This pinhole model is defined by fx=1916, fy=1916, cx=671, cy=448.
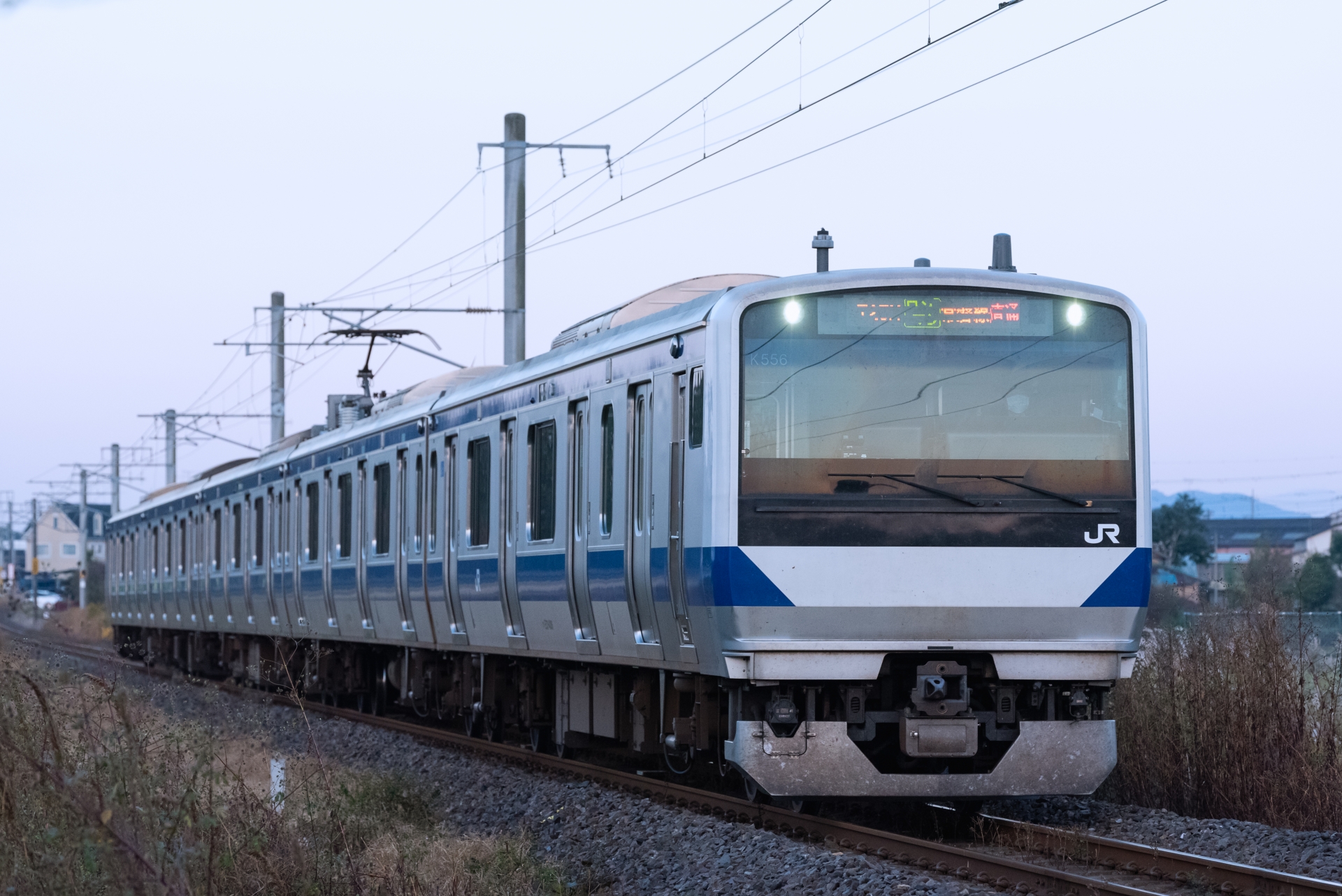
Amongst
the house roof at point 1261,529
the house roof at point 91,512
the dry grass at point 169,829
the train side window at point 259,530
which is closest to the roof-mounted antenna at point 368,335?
the train side window at point 259,530

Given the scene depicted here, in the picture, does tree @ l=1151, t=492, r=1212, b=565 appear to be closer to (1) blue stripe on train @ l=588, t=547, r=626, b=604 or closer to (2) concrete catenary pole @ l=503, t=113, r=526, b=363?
(2) concrete catenary pole @ l=503, t=113, r=526, b=363

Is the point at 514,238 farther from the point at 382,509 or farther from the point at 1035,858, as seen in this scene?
the point at 1035,858

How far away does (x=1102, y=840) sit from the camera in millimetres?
9195

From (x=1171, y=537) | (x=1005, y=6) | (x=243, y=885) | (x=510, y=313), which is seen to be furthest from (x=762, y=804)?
(x=1171, y=537)

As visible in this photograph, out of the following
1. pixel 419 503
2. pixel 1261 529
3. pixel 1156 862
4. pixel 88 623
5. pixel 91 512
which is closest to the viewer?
pixel 1156 862

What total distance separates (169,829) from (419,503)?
9.76 metres

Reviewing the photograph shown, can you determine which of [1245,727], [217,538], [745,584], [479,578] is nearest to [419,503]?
[479,578]

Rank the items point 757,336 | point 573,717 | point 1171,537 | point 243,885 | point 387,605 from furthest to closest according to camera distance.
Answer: point 1171,537
point 387,605
point 573,717
point 757,336
point 243,885

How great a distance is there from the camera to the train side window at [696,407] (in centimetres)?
1019

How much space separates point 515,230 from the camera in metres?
22.2

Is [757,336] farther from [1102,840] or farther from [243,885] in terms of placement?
[243,885]

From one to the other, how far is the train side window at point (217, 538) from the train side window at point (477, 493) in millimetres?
11991

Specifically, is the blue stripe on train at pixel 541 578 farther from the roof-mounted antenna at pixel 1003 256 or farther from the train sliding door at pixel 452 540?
the roof-mounted antenna at pixel 1003 256

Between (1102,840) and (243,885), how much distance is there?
4074 mm
